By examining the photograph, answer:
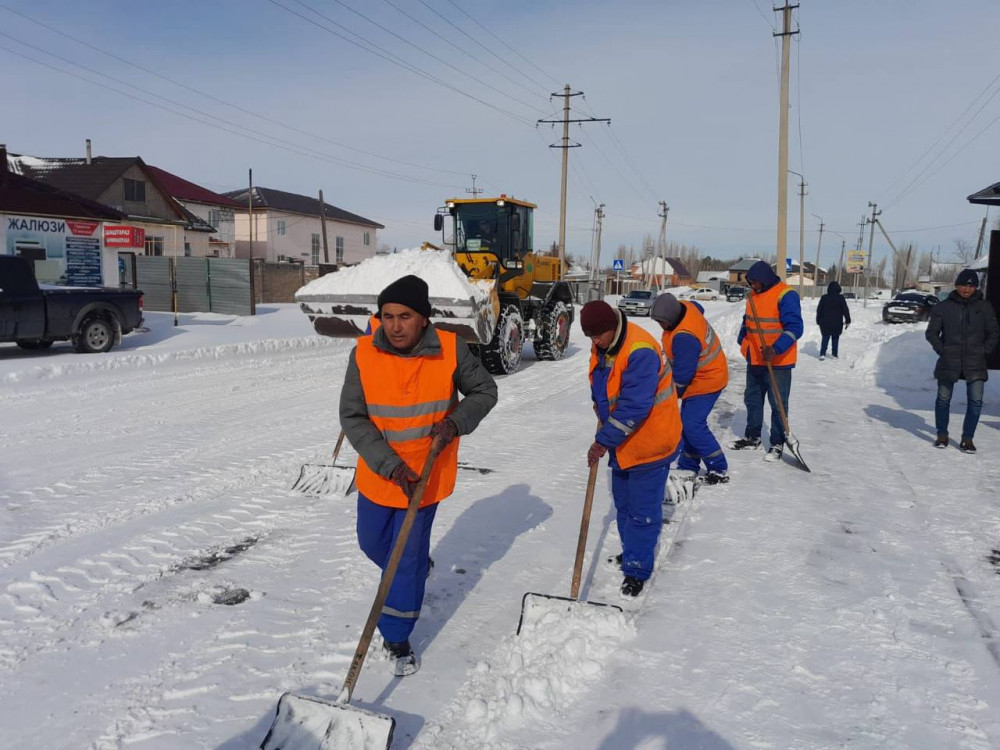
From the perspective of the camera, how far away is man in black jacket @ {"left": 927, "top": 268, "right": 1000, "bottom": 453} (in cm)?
697

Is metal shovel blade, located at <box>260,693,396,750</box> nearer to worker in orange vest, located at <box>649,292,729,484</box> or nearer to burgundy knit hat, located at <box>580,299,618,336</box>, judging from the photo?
burgundy knit hat, located at <box>580,299,618,336</box>

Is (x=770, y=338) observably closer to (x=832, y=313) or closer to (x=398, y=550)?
(x=398, y=550)

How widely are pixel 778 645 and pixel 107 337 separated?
12.2 metres

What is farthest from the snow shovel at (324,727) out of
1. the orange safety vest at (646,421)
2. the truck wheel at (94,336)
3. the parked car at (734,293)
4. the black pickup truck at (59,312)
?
the parked car at (734,293)

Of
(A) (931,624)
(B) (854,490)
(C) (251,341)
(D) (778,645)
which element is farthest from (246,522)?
(C) (251,341)

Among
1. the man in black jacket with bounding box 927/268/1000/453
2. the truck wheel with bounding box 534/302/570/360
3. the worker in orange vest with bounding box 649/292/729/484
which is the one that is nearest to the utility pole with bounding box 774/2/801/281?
the truck wheel with bounding box 534/302/570/360

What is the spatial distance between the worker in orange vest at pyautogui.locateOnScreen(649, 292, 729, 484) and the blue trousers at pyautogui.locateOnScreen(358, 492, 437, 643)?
2484 millimetres

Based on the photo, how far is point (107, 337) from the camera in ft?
40.1

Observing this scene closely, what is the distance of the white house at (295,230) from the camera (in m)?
42.5

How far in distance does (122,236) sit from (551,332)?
43.2 ft

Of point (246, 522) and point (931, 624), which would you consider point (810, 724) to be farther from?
point (246, 522)

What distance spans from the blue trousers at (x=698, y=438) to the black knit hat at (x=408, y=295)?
314 cm

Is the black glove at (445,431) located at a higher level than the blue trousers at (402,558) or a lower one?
higher

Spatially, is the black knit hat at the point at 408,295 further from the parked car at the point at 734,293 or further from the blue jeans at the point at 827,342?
the parked car at the point at 734,293
